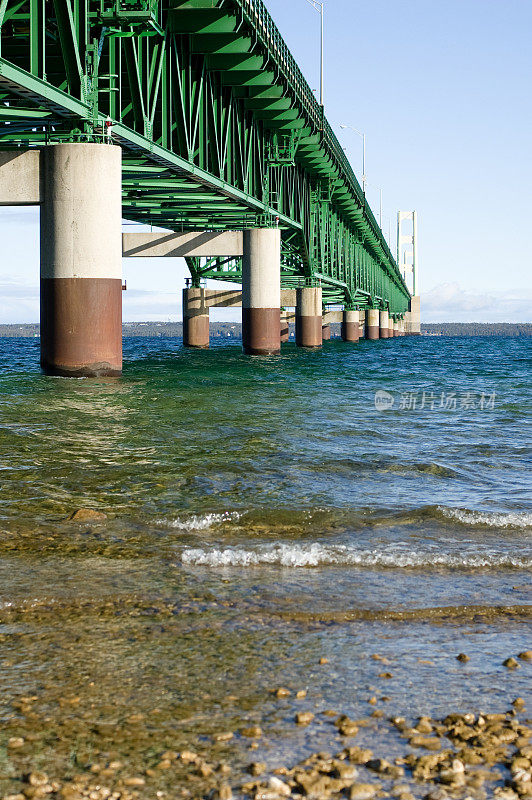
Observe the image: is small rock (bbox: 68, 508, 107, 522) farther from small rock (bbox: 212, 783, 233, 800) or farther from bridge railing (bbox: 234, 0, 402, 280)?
bridge railing (bbox: 234, 0, 402, 280)

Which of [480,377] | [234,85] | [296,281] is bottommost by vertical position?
[480,377]

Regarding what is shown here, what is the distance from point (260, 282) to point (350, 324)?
59800 millimetres

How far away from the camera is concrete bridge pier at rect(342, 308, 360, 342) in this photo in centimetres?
10119

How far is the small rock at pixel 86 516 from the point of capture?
7.82m

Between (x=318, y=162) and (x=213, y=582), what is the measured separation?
5067 centimetres

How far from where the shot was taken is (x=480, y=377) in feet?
114

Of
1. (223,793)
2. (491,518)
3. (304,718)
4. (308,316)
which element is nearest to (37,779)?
(223,793)

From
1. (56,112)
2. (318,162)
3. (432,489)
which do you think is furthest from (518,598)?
(318,162)

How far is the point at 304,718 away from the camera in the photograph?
3.82m

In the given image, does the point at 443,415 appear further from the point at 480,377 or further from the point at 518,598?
the point at 480,377

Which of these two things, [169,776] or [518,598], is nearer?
[169,776]

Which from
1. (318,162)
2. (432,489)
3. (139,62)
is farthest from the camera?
(318,162)

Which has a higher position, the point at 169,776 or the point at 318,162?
the point at 318,162

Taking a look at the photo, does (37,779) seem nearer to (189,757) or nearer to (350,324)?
(189,757)
